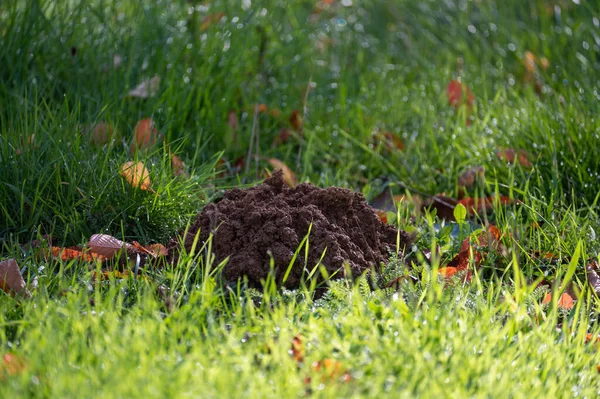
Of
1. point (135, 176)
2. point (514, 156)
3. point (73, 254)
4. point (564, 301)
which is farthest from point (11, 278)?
point (514, 156)

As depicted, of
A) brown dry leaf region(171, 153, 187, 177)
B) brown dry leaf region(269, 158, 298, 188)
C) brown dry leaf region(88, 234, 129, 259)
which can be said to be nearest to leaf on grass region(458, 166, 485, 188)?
brown dry leaf region(269, 158, 298, 188)

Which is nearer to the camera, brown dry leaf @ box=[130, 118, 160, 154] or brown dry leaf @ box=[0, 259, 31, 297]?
brown dry leaf @ box=[0, 259, 31, 297]

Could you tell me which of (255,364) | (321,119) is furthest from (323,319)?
(321,119)

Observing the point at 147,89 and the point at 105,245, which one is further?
the point at 147,89

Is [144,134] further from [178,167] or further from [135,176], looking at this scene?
[135,176]

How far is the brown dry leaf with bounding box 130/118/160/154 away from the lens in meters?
3.22

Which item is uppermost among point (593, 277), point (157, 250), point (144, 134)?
point (144, 134)

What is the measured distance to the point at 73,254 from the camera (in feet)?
8.50

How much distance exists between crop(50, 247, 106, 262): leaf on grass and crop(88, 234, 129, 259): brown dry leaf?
0.06 feet

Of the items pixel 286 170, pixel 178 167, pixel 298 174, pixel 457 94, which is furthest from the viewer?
pixel 457 94

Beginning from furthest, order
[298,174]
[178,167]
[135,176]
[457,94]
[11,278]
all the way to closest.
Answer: [457,94] → [298,174] → [178,167] → [135,176] → [11,278]

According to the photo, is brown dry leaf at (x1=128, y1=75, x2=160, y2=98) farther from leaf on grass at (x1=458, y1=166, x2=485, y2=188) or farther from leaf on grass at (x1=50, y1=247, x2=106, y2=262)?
leaf on grass at (x1=458, y1=166, x2=485, y2=188)

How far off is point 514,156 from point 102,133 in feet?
6.09

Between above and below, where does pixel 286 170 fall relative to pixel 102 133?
below
